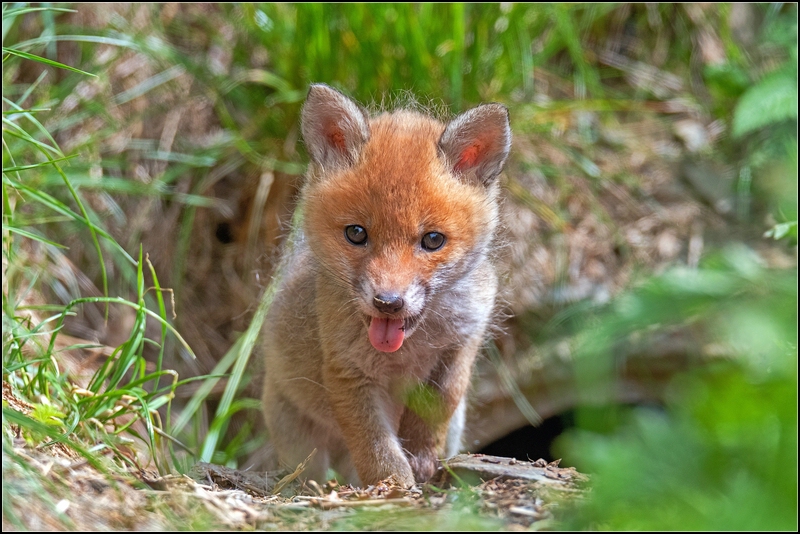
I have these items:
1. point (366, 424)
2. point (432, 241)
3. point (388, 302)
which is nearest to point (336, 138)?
point (432, 241)

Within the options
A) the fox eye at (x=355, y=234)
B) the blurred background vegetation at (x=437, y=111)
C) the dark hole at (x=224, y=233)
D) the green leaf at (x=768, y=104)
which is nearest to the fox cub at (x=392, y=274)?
the fox eye at (x=355, y=234)

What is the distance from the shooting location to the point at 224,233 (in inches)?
269

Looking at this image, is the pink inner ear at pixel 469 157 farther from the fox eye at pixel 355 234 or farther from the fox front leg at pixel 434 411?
the fox front leg at pixel 434 411

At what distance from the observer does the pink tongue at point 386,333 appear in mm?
3256

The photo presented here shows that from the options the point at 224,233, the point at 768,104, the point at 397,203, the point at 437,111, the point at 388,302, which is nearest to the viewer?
the point at 388,302

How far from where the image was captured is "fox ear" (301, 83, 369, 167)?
3.48 meters

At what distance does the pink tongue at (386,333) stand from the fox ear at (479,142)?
759mm

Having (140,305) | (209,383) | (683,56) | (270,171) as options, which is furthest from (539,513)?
(683,56)

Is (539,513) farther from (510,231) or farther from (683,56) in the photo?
(683,56)

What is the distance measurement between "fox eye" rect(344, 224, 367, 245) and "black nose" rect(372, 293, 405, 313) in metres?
0.31

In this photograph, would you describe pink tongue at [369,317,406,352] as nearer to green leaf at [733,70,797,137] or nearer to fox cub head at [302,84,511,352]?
fox cub head at [302,84,511,352]

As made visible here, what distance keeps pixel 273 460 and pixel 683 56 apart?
201 inches

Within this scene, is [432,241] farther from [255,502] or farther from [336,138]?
[255,502]

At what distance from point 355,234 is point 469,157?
70cm
